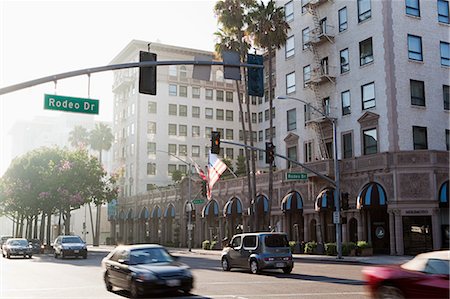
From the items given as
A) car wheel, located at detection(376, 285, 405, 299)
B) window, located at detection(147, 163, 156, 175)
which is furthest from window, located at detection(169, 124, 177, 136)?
car wheel, located at detection(376, 285, 405, 299)

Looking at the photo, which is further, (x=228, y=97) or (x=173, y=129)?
(x=228, y=97)

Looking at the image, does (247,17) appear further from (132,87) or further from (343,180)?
(132,87)

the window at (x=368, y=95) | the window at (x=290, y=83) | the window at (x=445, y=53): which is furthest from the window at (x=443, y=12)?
the window at (x=290, y=83)

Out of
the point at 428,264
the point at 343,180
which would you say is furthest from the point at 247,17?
the point at 428,264

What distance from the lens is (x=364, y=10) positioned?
134 ft

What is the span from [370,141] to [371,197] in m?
4.69

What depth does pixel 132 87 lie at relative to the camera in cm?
8506

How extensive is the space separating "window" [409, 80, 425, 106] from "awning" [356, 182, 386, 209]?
698 cm

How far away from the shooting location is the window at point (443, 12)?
40947mm

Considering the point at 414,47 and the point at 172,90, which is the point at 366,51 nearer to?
the point at 414,47

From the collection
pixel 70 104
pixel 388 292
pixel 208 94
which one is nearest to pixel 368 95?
pixel 70 104

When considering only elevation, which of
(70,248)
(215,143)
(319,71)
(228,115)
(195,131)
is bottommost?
(70,248)

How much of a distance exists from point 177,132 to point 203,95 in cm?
751

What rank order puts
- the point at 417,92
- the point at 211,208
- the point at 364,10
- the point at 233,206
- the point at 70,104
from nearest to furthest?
the point at 70,104 < the point at 417,92 < the point at 364,10 < the point at 233,206 < the point at 211,208
